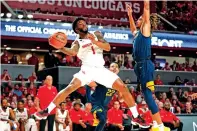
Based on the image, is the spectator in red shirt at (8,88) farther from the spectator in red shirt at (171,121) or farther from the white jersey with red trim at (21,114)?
the spectator in red shirt at (171,121)

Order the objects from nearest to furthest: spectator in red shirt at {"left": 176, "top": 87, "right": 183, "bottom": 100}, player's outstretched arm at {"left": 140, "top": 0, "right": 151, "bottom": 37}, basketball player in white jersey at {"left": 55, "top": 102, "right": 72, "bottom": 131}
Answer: player's outstretched arm at {"left": 140, "top": 0, "right": 151, "bottom": 37}
basketball player in white jersey at {"left": 55, "top": 102, "right": 72, "bottom": 131}
spectator in red shirt at {"left": 176, "top": 87, "right": 183, "bottom": 100}

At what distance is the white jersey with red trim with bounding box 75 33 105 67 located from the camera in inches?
298

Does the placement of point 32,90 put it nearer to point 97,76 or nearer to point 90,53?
point 90,53

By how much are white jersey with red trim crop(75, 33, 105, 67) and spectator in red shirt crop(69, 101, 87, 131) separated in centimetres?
458

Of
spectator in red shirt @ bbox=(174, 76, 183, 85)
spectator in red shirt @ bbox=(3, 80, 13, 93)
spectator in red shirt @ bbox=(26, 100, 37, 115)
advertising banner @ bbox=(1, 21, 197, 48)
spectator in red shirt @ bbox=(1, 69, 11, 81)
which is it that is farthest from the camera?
spectator in red shirt @ bbox=(174, 76, 183, 85)

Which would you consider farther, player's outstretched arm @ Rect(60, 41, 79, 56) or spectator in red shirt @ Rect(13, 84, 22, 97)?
spectator in red shirt @ Rect(13, 84, 22, 97)

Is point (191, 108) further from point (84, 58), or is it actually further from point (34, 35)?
point (84, 58)

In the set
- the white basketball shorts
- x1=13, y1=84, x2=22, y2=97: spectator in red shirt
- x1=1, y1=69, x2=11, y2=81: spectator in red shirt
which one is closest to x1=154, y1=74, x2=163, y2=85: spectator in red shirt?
x1=1, y1=69, x2=11, y2=81: spectator in red shirt

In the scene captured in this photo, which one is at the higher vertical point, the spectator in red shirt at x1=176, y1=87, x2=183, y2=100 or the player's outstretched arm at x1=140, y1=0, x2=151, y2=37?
the player's outstretched arm at x1=140, y1=0, x2=151, y2=37

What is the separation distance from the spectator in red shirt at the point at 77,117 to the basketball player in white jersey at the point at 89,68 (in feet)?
14.6

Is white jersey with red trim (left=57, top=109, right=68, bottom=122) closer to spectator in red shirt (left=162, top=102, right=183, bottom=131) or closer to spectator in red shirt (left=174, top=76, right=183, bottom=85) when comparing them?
spectator in red shirt (left=162, top=102, right=183, bottom=131)

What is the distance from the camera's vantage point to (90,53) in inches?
302

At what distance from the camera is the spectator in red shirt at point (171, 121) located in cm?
1122

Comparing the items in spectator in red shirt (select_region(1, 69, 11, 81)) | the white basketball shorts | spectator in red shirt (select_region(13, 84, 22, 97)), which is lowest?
spectator in red shirt (select_region(13, 84, 22, 97))
